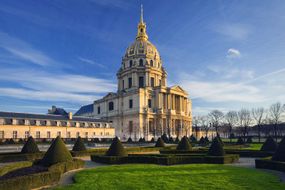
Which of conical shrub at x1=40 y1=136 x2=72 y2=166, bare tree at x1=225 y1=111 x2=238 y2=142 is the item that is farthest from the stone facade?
bare tree at x1=225 y1=111 x2=238 y2=142

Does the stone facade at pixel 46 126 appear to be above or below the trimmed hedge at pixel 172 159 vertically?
above

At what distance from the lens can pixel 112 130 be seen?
7494cm

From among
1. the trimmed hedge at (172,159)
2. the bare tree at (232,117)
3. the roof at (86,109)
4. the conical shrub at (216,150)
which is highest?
the roof at (86,109)

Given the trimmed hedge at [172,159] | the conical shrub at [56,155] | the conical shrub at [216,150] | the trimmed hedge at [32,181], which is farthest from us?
the conical shrub at [216,150]

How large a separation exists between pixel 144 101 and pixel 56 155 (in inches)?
2636

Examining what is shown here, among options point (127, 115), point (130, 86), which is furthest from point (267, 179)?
point (130, 86)

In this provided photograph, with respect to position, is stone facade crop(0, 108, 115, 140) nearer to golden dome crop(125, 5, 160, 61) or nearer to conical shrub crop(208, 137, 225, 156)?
golden dome crop(125, 5, 160, 61)

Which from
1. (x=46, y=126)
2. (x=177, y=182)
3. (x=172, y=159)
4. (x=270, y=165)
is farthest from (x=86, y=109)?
(x=177, y=182)

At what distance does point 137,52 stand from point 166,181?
269 ft

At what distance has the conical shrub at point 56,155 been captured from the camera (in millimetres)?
16672

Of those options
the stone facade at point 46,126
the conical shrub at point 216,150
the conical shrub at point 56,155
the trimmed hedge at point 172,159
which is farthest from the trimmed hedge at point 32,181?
the stone facade at point 46,126

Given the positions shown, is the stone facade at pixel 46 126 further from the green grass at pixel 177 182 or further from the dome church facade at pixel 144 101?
the green grass at pixel 177 182

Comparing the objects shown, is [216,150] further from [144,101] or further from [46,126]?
[144,101]

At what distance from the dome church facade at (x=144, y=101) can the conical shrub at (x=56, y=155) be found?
59.7 m
